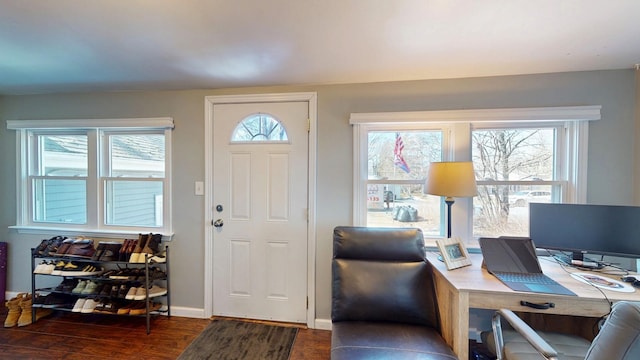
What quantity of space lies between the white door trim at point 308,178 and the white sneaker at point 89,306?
0.90 m

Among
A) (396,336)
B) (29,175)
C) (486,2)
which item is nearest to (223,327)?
(396,336)

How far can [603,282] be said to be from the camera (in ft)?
4.56

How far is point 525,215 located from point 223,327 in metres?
2.60

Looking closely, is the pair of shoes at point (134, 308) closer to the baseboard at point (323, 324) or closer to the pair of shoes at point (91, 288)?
the pair of shoes at point (91, 288)

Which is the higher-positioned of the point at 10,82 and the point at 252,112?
the point at 10,82

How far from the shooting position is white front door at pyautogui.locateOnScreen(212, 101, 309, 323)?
2.18 m

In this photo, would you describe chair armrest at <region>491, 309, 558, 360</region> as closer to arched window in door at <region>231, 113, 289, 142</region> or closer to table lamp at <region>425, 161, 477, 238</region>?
table lamp at <region>425, 161, 477, 238</region>

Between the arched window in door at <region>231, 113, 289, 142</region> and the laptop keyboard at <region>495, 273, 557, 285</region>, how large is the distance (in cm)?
184

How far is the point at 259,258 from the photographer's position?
2.24 metres

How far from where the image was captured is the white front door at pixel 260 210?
2178 millimetres

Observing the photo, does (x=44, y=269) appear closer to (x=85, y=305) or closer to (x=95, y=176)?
(x=85, y=305)

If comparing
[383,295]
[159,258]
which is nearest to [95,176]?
[159,258]

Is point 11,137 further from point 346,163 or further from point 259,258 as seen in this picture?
point 346,163

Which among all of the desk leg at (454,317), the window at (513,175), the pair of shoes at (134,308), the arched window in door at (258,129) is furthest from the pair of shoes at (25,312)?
the window at (513,175)
